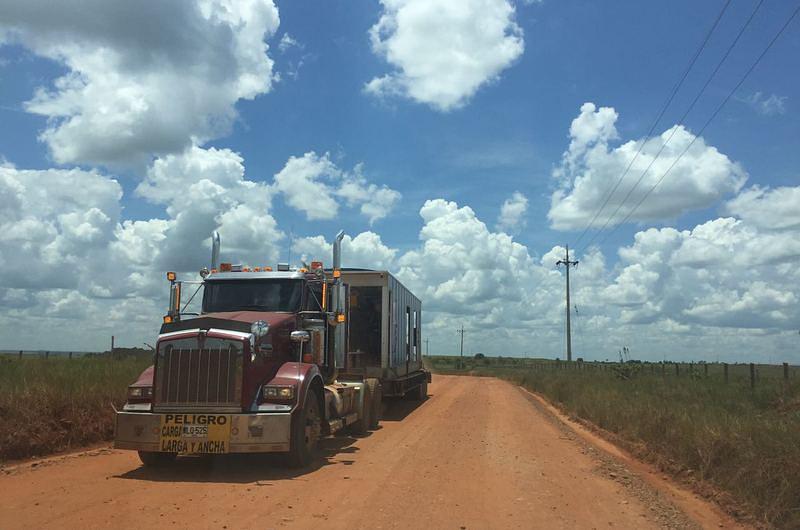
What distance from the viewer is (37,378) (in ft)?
40.6

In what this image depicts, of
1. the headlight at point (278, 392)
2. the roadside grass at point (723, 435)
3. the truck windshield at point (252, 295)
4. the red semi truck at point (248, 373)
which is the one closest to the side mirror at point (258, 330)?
the red semi truck at point (248, 373)

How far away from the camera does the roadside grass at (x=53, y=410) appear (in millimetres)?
9859

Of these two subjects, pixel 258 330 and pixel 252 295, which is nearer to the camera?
pixel 258 330

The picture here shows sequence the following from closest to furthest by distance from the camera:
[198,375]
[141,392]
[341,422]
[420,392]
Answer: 1. [198,375]
2. [141,392]
3. [341,422]
4. [420,392]

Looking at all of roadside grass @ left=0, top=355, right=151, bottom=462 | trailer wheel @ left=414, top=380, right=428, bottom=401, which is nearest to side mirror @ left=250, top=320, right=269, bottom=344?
roadside grass @ left=0, top=355, right=151, bottom=462

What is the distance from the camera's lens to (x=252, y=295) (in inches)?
440

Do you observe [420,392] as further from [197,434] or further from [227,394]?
[197,434]

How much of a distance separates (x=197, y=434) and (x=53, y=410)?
4056 mm

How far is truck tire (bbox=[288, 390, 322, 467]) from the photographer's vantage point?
8.89 meters

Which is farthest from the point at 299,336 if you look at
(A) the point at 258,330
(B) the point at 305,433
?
(B) the point at 305,433

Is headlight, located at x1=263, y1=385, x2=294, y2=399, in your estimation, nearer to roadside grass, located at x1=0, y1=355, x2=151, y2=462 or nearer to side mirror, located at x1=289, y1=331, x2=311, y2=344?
side mirror, located at x1=289, y1=331, x2=311, y2=344

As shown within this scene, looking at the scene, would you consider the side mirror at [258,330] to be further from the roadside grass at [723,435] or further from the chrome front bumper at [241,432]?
the roadside grass at [723,435]

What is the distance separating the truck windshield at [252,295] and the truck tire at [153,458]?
2.79 meters

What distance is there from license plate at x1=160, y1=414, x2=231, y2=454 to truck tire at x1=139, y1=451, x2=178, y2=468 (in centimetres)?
78
